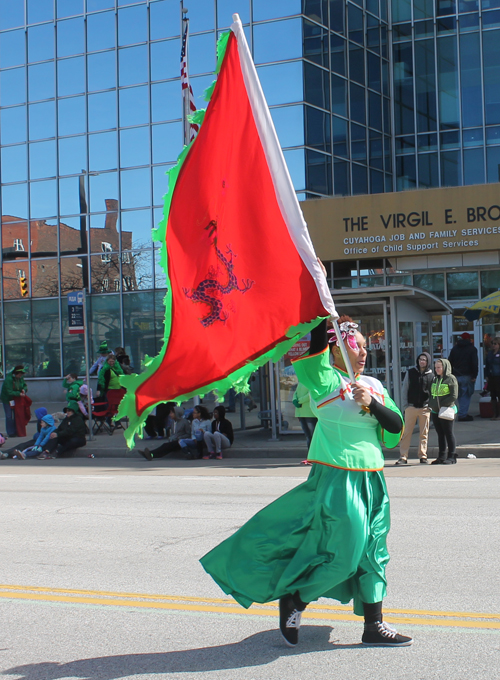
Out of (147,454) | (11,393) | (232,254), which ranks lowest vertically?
(147,454)

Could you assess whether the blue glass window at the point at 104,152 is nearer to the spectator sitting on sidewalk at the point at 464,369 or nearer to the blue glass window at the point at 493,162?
the blue glass window at the point at 493,162

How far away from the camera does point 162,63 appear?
29.8 metres

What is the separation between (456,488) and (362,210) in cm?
1632

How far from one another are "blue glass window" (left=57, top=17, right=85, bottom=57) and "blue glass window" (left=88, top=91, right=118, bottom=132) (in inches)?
88.0

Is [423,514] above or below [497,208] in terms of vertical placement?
below

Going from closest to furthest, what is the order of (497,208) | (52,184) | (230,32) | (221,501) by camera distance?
(230,32), (221,501), (497,208), (52,184)

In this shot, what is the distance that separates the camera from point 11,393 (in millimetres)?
20000

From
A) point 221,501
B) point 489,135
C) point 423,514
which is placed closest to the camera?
point 423,514

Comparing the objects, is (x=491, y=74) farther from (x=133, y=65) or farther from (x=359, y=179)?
(x=133, y=65)

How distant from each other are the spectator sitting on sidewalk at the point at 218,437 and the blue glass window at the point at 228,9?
17907 mm

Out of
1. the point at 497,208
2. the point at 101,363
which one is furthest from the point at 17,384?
the point at 497,208

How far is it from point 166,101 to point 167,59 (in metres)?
1.57

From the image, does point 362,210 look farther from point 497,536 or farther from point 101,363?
point 497,536

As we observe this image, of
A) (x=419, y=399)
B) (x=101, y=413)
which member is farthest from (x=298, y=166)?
(x=419, y=399)
